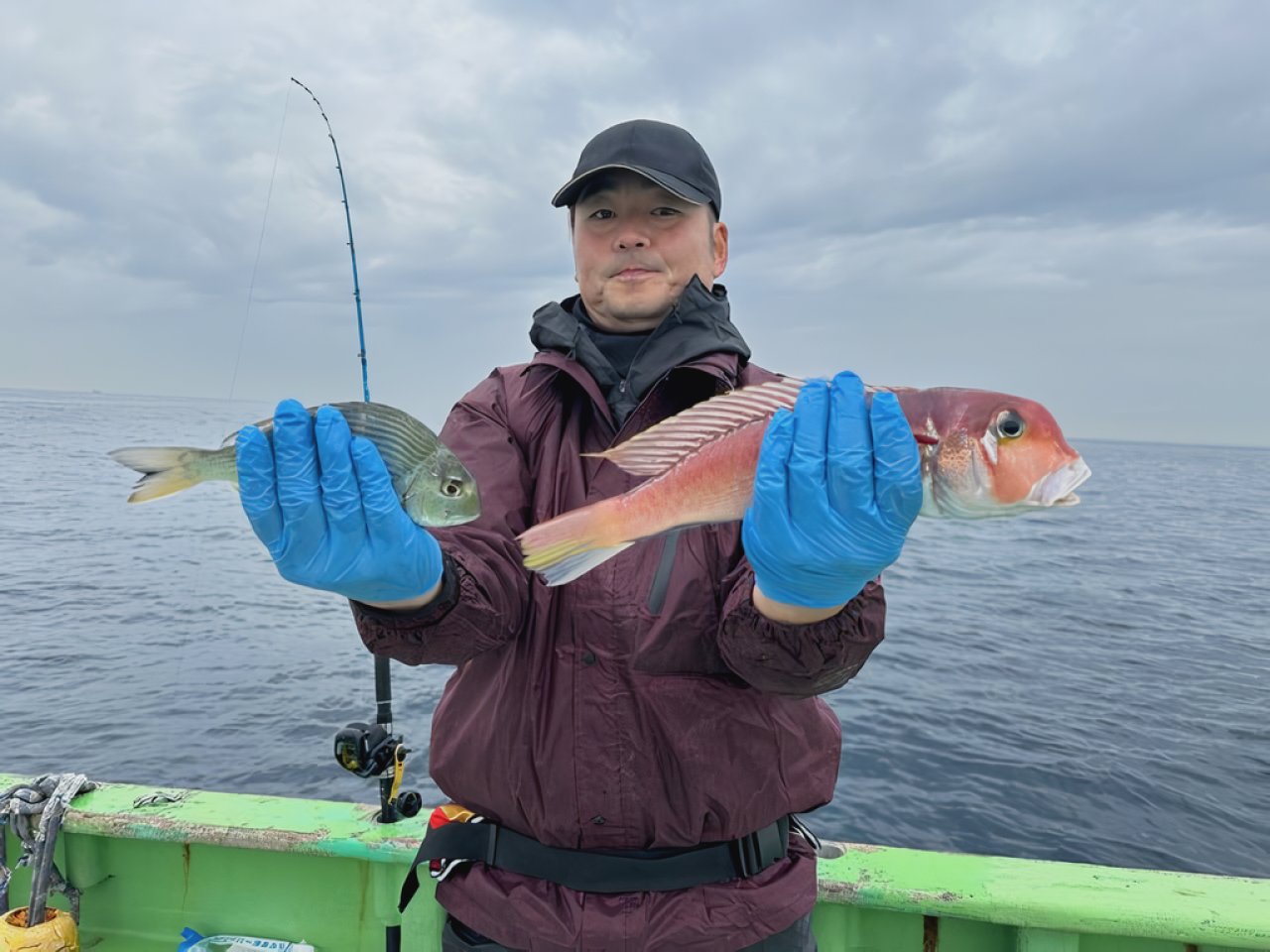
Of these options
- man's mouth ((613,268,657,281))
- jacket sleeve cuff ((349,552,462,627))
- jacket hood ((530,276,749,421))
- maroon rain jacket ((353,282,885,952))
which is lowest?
maroon rain jacket ((353,282,885,952))

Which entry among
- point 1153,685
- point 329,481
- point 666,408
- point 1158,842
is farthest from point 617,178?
point 1153,685

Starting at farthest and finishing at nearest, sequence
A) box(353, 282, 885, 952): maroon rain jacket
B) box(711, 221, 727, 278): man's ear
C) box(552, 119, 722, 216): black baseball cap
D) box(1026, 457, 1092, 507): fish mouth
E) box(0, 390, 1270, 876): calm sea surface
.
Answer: box(0, 390, 1270, 876): calm sea surface < box(711, 221, 727, 278): man's ear < box(552, 119, 722, 216): black baseball cap < box(353, 282, 885, 952): maroon rain jacket < box(1026, 457, 1092, 507): fish mouth

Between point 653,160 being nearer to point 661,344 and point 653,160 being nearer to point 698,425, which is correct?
point 661,344

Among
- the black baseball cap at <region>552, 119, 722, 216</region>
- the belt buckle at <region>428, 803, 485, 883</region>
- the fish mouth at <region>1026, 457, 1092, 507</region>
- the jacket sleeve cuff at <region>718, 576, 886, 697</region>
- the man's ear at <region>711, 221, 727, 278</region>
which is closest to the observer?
the fish mouth at <region>1026, 457, 1092, 507</region>

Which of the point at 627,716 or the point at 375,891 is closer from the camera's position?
the point at 627,716

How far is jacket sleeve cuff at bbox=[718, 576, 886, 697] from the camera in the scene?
2117 millimetres

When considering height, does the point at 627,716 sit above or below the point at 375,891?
above

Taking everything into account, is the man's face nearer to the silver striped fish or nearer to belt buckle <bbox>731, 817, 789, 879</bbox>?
the silver striped fish

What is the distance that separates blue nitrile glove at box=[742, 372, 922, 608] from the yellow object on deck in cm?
393

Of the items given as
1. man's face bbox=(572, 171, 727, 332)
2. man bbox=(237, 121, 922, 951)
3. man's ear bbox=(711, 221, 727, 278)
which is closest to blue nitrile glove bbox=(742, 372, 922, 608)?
man bbox=(237, 121, 922, 951)

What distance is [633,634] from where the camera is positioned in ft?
7.48

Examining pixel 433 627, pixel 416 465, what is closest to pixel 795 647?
pixel 433 627

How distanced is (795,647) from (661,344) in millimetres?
1043

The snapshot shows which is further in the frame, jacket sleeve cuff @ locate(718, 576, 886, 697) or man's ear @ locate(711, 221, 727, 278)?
man's ear @ locate(711, 221, 727, 278)
